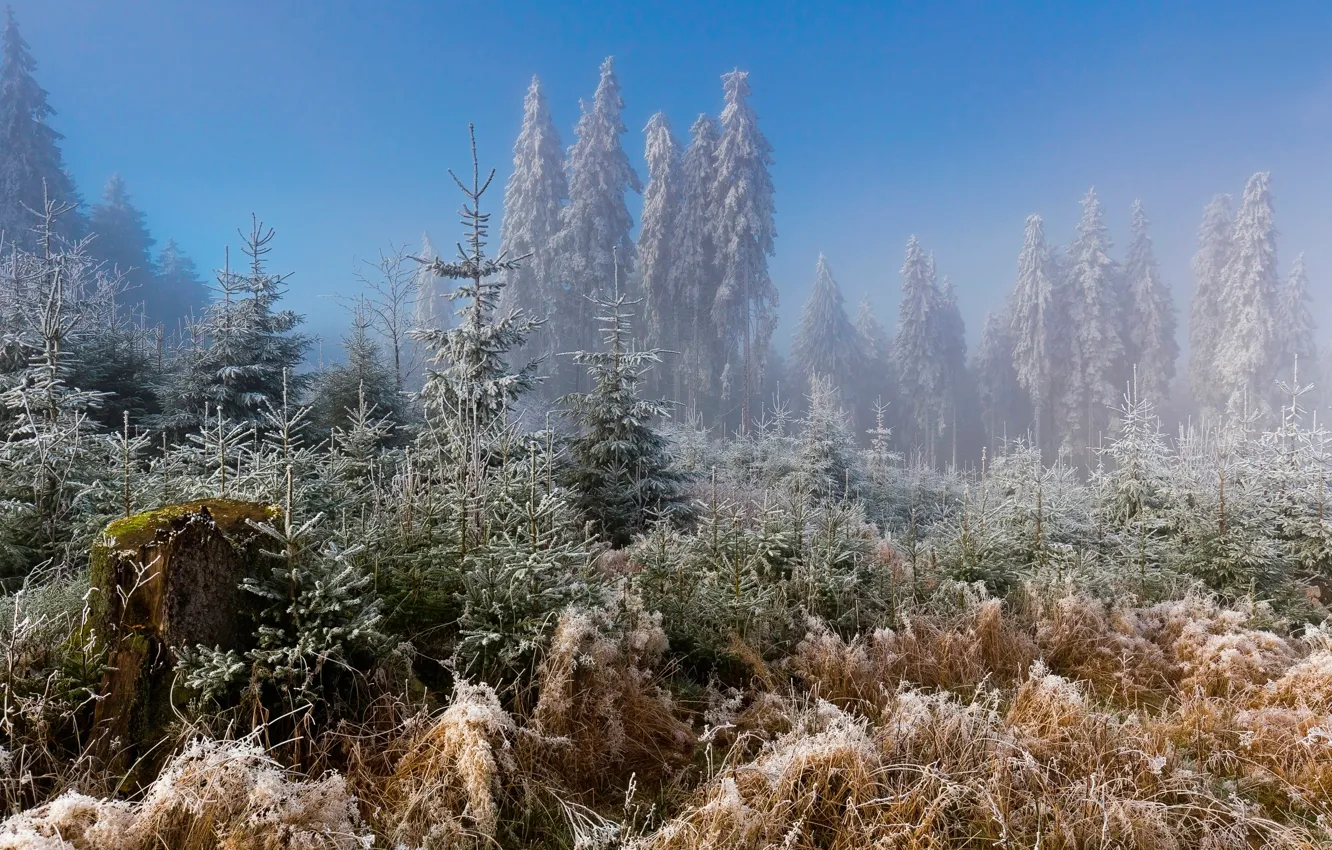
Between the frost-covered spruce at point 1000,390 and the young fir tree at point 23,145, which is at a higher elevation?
the young fir tree at point 23,145

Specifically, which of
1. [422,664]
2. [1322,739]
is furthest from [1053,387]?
[422,664]

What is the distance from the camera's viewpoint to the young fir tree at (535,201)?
98.5 ft

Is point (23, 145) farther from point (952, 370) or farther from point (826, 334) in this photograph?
point (952, 370)

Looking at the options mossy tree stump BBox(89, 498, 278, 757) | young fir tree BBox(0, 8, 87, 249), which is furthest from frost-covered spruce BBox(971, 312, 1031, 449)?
young fir tree BBox(0, 8, 87, 249)

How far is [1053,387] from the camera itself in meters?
33.8

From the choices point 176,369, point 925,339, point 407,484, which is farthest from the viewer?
point 925,339

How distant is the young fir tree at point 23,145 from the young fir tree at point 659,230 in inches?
1004

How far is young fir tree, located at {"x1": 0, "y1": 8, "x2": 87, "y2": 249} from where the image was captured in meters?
27.5

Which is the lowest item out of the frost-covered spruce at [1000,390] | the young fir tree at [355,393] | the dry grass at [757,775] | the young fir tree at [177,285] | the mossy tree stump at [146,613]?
the dry grass at [757,775]

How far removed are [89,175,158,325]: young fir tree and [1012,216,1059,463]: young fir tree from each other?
1826 inches

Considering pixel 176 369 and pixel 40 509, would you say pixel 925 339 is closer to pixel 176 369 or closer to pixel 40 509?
pixel 176 369

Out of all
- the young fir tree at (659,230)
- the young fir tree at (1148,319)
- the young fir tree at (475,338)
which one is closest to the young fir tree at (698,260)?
the young fir tree at (659,230)

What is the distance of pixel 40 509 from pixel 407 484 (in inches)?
139

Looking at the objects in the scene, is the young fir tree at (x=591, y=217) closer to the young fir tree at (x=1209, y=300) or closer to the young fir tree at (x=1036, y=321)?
the young fir tree at (x=1036, y=321)
